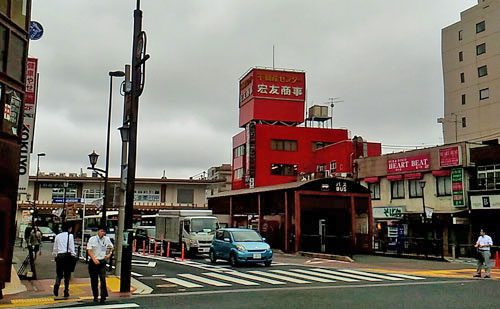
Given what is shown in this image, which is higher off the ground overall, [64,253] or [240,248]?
[64,253]

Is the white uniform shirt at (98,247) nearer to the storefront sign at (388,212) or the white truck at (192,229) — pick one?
the white truck at (192,229)

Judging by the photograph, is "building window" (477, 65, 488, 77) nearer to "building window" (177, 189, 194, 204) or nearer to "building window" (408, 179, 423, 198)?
"building window" (408, 179, 423, 198)

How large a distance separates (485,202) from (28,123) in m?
27.2

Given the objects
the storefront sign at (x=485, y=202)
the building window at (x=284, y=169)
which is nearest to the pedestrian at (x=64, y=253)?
the storefront sign at (x=485, y=202)

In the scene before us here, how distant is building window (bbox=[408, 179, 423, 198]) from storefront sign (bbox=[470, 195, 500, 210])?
5.07 meters

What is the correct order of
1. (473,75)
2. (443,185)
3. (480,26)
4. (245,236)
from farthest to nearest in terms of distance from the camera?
1. (473,75)
2. (480,26)
3. (443,185)
4. (245,236)

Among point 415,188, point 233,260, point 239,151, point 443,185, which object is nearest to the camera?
point 233,260

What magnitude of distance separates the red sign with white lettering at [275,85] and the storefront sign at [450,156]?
32255 mm

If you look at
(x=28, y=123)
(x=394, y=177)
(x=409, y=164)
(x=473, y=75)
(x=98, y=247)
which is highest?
(x=473, y=75)

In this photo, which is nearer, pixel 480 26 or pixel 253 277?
pixel 253 277

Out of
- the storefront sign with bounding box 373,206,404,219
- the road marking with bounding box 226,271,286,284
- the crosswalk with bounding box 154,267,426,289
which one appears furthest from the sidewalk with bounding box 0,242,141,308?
the storefront sign with bounding box 373,206,404,219

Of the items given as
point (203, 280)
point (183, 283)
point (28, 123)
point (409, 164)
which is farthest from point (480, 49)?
point (28, 123)

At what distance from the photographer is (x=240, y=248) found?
79.5 ft

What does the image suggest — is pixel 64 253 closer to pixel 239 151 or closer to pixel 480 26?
pixel 239 151
